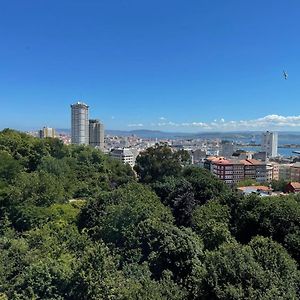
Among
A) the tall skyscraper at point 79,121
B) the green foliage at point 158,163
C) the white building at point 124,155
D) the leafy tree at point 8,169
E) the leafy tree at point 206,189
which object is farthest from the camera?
the tall skyscraper at point 79,121

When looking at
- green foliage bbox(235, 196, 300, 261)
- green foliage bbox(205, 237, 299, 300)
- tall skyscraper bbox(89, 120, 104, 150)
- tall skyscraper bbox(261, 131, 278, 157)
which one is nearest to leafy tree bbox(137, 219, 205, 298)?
green foliage bbox(205, 237, 299, 300)

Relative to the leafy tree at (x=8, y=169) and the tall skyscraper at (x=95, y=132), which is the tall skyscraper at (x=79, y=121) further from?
the leafy tree at (x=8, y=169)

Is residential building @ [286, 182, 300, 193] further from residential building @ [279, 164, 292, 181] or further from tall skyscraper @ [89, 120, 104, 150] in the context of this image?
tall skyscraper @ [89, 120, 104, 150]

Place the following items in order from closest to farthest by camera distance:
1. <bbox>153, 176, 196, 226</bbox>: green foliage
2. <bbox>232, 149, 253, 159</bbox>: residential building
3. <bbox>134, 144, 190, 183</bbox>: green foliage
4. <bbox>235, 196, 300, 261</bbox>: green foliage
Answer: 1. <bbox>235, 196, 300, 261</bbox>: green foliage
2. <bbox>153, 176, 196, 226</bbox>: green foliage
3. <bbox>134, 144, 190, 183</bbox>: green foliage
4. <bbox>232, 149, 253, 159</bbox>: residential building

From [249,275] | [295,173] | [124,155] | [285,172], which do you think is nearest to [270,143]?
[124,155]

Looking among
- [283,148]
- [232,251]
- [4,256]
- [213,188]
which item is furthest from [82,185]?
[283,148]

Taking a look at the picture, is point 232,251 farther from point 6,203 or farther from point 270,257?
point 6,203

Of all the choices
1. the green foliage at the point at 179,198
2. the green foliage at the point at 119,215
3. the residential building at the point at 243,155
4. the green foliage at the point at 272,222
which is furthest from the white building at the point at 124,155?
the green foliage at the point at 272,222
